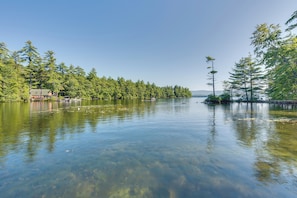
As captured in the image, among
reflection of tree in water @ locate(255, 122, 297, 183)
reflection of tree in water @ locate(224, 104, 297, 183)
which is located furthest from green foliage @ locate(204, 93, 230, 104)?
reflection of tree in water @ locate(255, 122, 297, 183)

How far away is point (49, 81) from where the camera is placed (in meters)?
52.4

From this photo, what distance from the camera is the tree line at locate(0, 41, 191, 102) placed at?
39.5 m

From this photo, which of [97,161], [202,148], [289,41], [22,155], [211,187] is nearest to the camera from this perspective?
[211,187]

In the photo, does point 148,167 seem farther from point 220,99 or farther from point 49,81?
point 49,81

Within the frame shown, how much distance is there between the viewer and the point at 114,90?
270ft

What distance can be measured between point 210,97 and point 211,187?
42310 millimetres

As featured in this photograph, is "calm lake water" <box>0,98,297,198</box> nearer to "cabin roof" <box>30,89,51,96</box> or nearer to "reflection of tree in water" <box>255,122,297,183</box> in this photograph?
"reflection of tree in water" <box>255,122,297,183</box>

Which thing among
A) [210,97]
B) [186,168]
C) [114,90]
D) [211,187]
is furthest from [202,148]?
[114,90]

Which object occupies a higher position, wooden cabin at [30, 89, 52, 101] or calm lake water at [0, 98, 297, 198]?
wooden cabin at [30, 89, 52, 101]

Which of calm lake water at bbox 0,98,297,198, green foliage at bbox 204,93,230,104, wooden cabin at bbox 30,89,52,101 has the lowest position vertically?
calm lake water at bbox 0,98,297,198

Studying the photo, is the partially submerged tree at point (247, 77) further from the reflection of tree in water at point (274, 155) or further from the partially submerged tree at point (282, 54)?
the reflection of tree in water at point (274, 155)

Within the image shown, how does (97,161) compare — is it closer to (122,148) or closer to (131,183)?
(122,148)

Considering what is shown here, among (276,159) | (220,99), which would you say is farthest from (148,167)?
(220,99)

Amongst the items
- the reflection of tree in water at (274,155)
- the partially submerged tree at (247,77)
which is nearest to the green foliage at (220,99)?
the partially submerged tree at (247,77)
